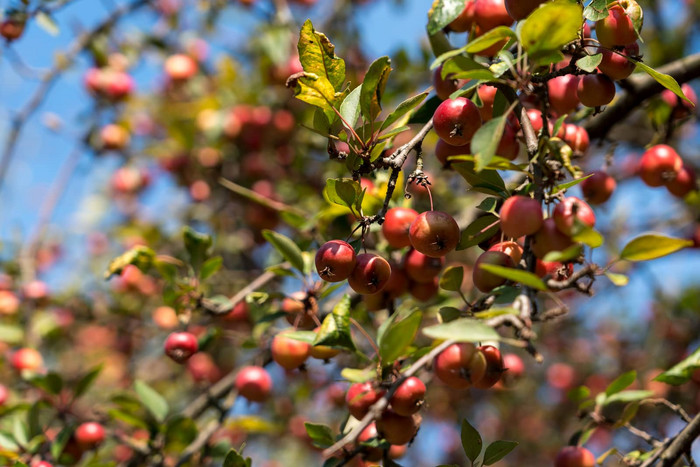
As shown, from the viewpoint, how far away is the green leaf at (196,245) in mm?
1910

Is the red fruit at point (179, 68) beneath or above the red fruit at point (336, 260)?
above

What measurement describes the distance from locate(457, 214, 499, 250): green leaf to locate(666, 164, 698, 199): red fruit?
2.47 feet

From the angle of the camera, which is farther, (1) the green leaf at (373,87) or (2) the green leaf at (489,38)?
(1) the green leaf at (373,87)

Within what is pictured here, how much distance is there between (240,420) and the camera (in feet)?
7.38

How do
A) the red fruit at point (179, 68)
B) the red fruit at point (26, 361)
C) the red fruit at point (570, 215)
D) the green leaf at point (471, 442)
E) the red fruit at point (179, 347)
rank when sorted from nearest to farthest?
the red fruit at point (570, 215) → the green leaf at point (471, 442) → the red fruit at point (179, 347) → the red fruit at point (26, 361) → the red fruit at point (179, 68)

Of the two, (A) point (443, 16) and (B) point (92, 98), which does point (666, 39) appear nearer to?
(A) point (443, 16)

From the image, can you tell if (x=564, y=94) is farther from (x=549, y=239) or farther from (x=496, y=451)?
(x=496, y=451)

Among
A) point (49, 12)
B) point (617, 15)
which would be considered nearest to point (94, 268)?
point (49, 12)

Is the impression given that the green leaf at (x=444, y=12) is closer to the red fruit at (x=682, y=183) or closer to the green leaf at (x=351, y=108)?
the green leaf at (x=351, y=108)

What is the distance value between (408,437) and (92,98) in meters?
3.31

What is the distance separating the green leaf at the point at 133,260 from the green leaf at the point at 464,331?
4.17ft

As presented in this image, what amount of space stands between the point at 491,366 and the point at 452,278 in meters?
0.20

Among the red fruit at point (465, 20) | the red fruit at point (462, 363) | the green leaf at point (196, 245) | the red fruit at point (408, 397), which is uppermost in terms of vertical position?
the red fruit at point (465, 20)

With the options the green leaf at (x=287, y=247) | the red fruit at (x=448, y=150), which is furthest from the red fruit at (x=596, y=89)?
the green leaf at (x=287, y=247)
